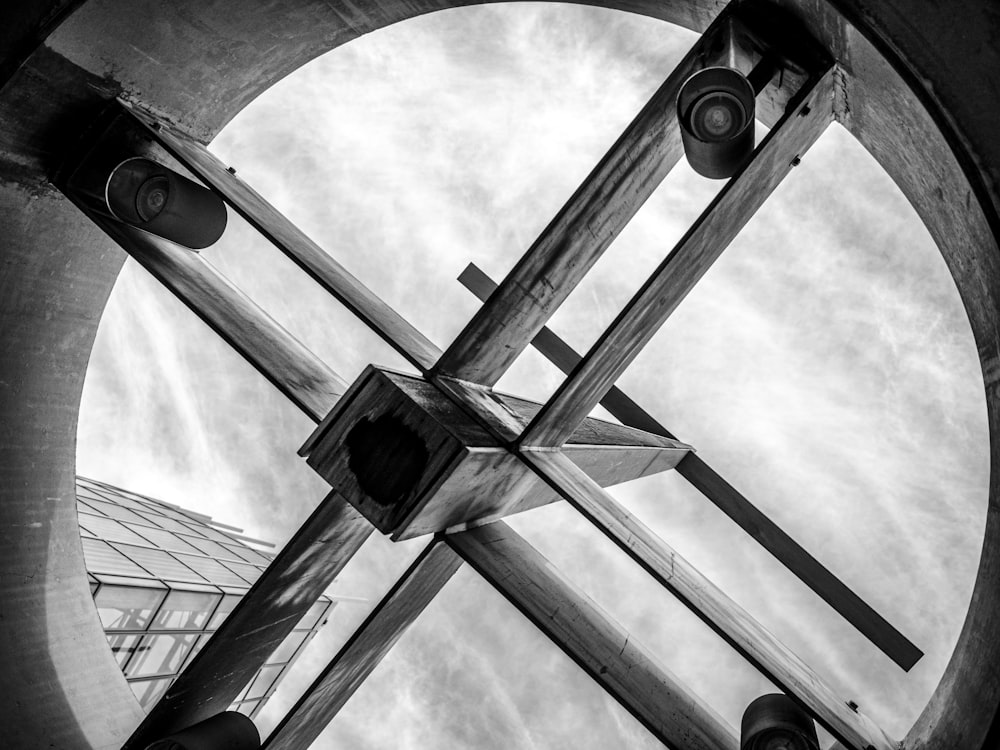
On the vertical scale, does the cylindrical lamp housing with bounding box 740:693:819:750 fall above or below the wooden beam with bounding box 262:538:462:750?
above

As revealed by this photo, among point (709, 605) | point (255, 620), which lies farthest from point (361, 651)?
point (709, 605)

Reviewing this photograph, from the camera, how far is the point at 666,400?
14.3m

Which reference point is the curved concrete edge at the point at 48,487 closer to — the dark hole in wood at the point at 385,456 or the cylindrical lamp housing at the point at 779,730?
the dark hole in wood at the point at 385,456

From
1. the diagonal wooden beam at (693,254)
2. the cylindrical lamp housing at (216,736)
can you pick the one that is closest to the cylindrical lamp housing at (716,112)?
the diagonal wooden beam at (693,254)

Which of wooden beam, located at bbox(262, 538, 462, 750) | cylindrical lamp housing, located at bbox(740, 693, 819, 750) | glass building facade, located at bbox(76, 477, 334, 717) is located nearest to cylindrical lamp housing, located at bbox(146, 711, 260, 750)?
wooden beam, located at bbox(262, 538, 462, 750)

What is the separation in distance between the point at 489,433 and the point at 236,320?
201cm

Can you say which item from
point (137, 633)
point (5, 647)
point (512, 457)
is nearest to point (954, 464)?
point (512, 457)

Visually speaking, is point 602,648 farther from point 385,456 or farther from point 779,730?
point 385,456

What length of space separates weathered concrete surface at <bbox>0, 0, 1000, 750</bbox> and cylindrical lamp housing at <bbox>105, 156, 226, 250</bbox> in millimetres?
497

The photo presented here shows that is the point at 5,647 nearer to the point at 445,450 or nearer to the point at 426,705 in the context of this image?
the point at 445,450

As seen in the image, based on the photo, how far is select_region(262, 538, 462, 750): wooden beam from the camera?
14.6ft

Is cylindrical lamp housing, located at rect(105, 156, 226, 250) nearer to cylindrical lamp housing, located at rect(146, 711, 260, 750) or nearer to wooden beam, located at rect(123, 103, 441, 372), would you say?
wooden beam, located at rect(123, 103, 441, 372)

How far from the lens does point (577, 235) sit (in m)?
4.38

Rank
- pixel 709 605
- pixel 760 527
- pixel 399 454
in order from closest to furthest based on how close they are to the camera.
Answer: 1. pixel 399 454
2. pixel 709 605
3. pixel 760 527
